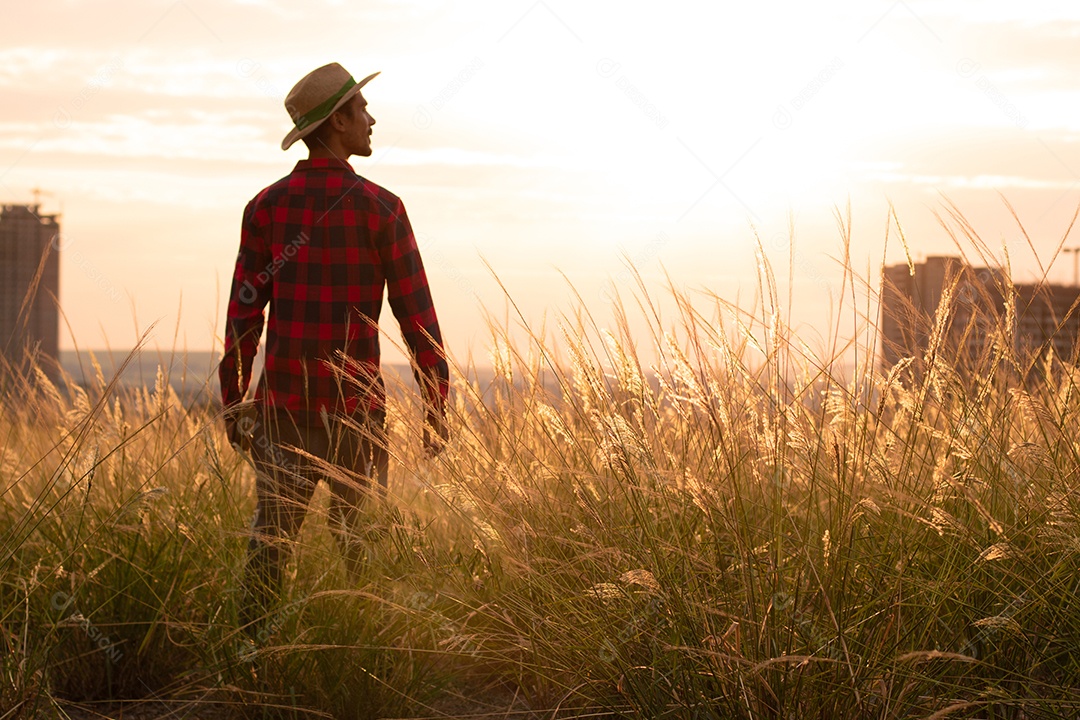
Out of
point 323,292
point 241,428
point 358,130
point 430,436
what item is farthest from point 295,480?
point 358,130

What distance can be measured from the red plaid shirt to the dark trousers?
78mm

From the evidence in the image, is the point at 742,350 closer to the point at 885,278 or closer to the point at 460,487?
the point at 885,278

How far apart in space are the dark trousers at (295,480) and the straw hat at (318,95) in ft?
3.34

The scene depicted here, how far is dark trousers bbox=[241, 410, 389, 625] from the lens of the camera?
9.93 ft

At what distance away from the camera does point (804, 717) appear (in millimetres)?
2174

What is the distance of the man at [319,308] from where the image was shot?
3283 mm

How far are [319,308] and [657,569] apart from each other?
62.9 inches

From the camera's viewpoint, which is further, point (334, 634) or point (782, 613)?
point (334, 634)

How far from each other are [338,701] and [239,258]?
158cm

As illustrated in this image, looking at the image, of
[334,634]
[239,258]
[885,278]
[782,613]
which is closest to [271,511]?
[334,634]

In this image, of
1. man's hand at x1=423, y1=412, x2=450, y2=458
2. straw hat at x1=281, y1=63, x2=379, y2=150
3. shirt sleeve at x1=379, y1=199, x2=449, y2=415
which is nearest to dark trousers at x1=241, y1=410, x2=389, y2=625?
man's hand at x1=423, y1=412, x2=450, y2=458

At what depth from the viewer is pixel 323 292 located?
333 cm

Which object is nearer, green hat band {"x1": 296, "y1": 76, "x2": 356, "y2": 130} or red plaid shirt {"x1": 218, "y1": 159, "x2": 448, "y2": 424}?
red plaid shirt {"x1": 218, "y1": 159, "x2": 448, "y2": 424}

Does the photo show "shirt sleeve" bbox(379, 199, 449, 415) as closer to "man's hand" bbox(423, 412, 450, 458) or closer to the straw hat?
"man's hand" bbox(423, 412, 450, 458)
